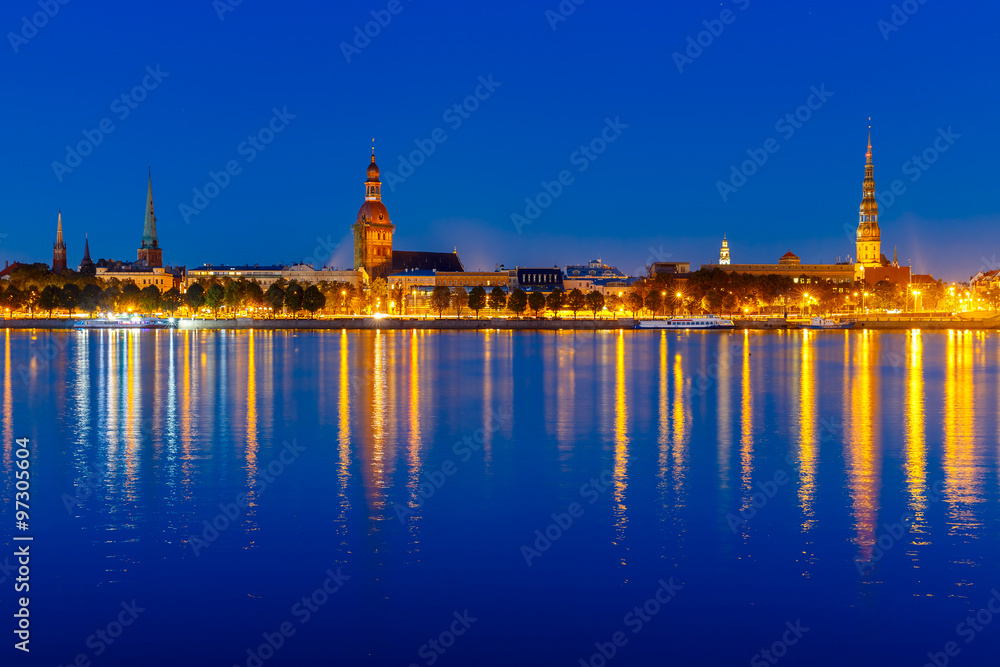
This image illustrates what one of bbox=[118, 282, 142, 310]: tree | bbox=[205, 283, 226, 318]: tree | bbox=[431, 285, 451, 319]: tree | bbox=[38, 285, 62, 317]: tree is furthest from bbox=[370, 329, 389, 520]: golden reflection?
bbox=[118, 282, 142, 310]: tree

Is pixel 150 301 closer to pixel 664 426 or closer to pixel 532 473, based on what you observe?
pixel 664 426

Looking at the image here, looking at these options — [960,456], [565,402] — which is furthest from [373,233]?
[960,456]

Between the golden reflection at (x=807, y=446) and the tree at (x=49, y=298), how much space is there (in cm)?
8572

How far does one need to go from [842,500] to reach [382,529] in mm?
6545

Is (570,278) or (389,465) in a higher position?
(570,278)

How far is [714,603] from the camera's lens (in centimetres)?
967

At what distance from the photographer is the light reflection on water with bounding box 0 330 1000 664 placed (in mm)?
10836

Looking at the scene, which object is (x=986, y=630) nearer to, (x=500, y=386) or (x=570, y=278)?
(x=500, y=386)

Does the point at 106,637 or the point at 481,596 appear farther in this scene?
the point at 481,596

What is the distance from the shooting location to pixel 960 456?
17828mm

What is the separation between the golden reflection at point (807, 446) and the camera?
44.1 feet

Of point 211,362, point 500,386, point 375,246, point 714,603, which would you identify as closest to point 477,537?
point 714,603

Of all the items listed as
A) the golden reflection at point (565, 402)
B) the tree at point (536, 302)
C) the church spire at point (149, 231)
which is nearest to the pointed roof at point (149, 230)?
the church spire at point (149, 231)

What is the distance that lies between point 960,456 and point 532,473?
26.0ft
